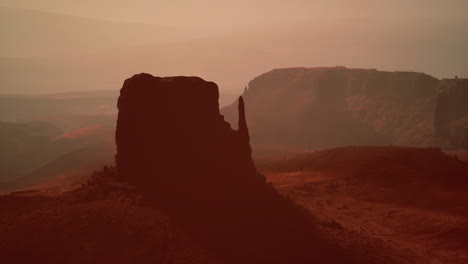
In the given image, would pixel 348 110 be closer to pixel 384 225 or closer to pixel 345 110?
pixel 345 110

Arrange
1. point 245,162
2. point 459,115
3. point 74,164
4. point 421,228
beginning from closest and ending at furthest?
point 245,162
point 421,228
point 74,164
point 459,115

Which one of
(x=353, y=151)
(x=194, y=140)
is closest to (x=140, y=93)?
(x=194, y=140)

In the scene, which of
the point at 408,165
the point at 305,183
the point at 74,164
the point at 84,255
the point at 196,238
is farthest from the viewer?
the point at 74,164

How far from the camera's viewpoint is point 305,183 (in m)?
50.3

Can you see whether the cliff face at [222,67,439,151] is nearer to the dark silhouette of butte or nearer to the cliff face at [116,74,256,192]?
the dark silhouette of butte

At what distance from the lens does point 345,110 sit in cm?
12269

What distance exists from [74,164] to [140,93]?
72.1 m

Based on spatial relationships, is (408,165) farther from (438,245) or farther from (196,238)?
(196,238)

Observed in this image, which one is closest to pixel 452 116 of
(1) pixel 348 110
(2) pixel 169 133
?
(1) pixel 348 110

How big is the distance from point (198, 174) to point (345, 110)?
347 feet

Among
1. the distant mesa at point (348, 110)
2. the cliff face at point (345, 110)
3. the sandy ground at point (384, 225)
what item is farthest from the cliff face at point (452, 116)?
the sandy ground at point (384, 225)

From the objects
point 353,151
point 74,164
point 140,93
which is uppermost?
point 140,93

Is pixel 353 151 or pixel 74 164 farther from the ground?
pixel 353 151

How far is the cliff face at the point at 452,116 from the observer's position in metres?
92.9
